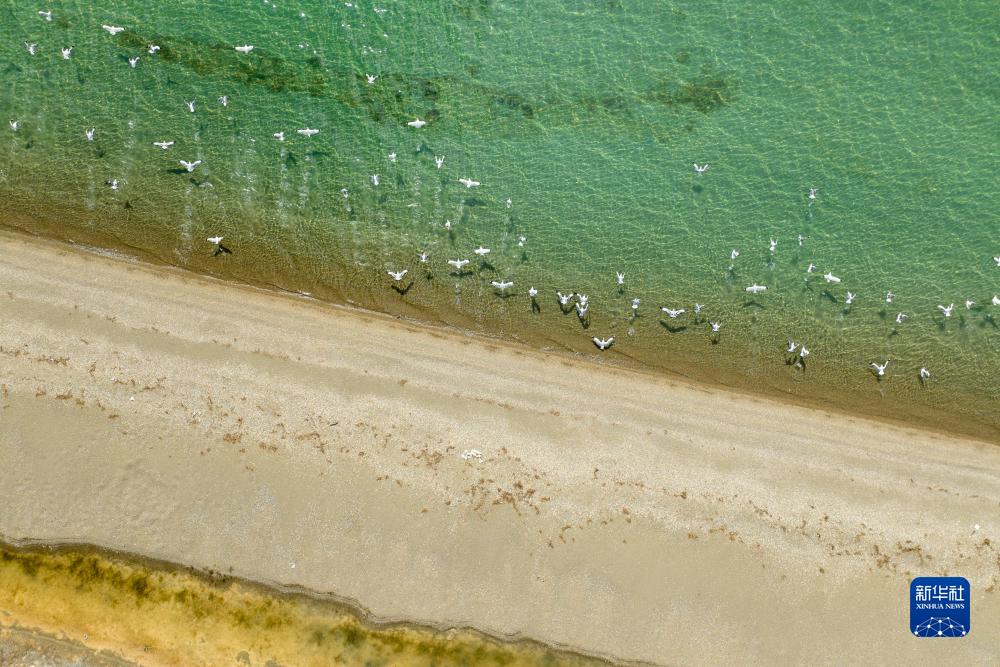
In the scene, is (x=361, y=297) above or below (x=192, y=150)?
below

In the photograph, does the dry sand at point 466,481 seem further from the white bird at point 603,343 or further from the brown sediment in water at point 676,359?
the white bird at point 603,343

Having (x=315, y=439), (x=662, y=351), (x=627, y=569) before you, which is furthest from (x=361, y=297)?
(x=627, y=569)

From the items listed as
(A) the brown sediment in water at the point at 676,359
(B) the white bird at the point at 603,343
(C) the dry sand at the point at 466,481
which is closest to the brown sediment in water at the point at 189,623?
(C) the dry sand at the point at 466,481

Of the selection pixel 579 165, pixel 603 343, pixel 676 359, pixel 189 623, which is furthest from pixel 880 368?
pixel 189 623

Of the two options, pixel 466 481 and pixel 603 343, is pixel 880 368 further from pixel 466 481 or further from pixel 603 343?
pixel 466 481

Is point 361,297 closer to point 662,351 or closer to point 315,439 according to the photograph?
point 315,439
